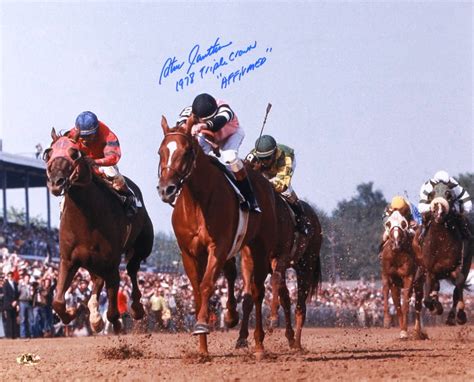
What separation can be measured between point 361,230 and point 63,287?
219 ft

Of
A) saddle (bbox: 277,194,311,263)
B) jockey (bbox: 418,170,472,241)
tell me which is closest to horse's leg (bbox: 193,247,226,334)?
saddle (bbox: 277,194,311,263)

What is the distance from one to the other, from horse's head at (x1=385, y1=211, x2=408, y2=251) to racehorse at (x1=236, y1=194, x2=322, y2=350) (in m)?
3.67

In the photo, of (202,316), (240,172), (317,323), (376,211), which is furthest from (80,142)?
(376,211)

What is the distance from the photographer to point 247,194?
1209cm

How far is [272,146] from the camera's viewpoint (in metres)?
15.0

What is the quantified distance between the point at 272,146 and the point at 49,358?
4.07m

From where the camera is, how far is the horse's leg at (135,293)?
14328 mm

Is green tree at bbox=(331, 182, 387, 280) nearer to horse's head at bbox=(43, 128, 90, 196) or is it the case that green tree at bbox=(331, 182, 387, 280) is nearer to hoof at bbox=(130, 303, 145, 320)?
hoof at bbox=(130, 303, 145, 320)

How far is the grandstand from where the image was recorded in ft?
133

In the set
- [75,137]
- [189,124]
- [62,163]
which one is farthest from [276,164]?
[189,124]

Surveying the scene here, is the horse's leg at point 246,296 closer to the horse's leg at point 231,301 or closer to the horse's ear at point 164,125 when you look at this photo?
the horse's leg at point 231,301

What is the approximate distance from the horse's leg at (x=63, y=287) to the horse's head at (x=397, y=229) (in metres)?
8.81

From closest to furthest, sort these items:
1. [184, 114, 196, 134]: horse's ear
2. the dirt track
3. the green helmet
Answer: the dirt track
[184, 114, 196, 134]: horse's ear
the green helmet

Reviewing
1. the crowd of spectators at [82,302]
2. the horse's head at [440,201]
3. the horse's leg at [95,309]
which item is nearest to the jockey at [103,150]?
the horse's leg at [95,309]
